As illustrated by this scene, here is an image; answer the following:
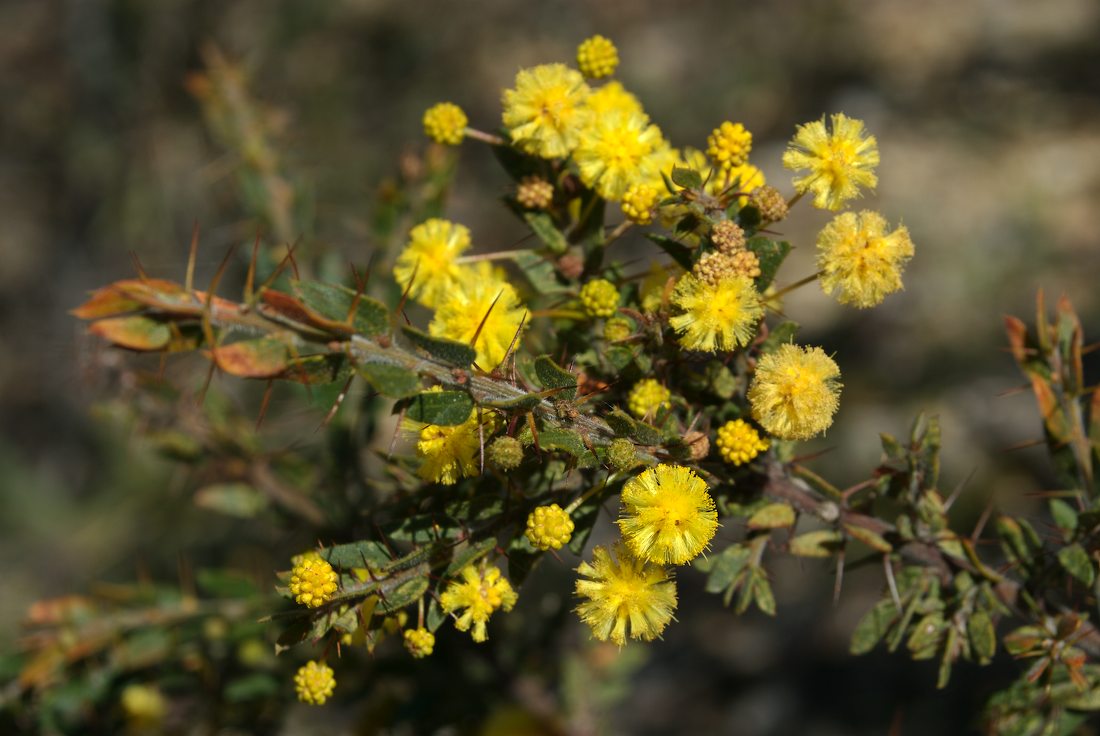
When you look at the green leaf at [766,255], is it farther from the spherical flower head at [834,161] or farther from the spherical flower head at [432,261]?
the spherical flower head at [432,261]

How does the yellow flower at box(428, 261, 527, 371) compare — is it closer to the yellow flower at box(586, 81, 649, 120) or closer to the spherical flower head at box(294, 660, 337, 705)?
the yellow flower at box(586, 81, 649, 120)

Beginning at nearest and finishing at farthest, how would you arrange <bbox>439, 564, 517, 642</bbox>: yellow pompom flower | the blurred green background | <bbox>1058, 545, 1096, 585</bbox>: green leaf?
1. <bbox>439, 564, 517, 642</bbox>: yellow pompom flower
2. <bbox>1058, 545, 1096, 585</bbox>: green leaf
3. the blurred green background

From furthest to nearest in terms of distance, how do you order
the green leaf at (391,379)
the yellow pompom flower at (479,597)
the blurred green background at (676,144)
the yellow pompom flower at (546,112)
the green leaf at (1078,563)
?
1. the blurred green background at (676,144)
2. the green leaf at (1078,563)
3. the yellow pompom flower at (546,112)
4. the yellow pompom flower at (479,597)
5. the green leaf at (391,379)

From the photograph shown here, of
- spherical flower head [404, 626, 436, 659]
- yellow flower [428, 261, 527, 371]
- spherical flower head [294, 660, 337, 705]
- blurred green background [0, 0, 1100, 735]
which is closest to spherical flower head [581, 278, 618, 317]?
yellow flower [428, 261, 527, 371]

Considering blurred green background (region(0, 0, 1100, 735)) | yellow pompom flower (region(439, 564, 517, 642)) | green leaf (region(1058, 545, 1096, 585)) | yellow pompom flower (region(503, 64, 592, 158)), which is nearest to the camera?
yellow pompom flower (region(439, 564, 517, 642))

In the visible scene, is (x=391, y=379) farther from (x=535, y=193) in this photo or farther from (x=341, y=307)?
(x=535, y=193)

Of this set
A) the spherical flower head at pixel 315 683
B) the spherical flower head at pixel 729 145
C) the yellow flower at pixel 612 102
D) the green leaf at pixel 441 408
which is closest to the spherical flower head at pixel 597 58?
the yellow flower at pixel 612 102

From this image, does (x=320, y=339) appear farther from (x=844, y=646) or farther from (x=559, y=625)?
(x=844, y=646)
